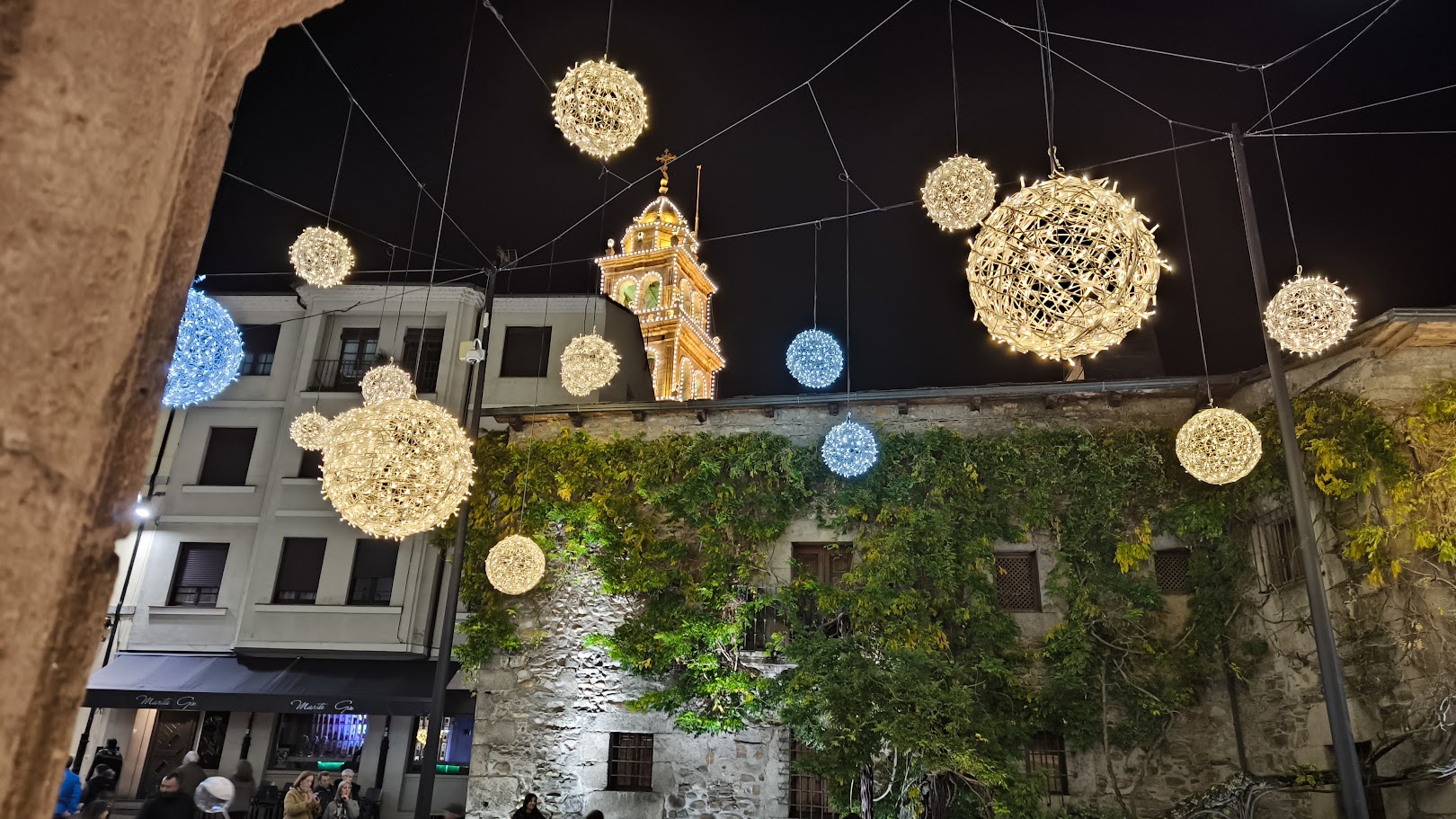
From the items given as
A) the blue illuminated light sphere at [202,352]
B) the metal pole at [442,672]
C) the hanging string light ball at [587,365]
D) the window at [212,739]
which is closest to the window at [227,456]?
the window at [212,739]

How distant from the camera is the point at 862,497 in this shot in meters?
12.0

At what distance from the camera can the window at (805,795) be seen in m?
11.2

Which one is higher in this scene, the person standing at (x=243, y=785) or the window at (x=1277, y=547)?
the window at (x=1277, y=547)

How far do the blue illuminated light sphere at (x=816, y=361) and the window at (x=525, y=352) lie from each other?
7303 millimetres

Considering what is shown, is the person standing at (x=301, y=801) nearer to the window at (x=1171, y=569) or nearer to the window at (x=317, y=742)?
the window at (x=317, y=742)

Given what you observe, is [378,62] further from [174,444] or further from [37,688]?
[174,444]

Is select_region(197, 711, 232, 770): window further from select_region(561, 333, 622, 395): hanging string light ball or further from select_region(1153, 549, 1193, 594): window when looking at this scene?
select_region(1153, 549, 1193, 594): window

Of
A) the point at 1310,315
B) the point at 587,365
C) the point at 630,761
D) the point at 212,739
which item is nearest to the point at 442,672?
the point at 630,761

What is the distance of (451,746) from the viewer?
1684 centimetres

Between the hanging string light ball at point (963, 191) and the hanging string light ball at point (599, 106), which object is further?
the hanging string light ball at point (963, 191)

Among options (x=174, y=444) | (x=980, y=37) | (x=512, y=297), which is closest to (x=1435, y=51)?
(x=980, y=37)

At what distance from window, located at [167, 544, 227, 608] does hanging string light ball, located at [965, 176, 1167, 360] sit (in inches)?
656

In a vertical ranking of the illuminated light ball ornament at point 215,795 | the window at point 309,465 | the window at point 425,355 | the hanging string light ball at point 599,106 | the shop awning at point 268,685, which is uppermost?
the window at point 425,355

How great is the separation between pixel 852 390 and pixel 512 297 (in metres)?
8.22
